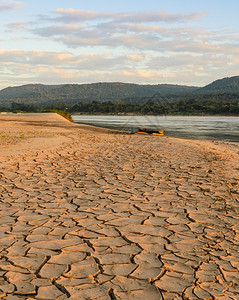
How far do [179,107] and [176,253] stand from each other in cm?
7795

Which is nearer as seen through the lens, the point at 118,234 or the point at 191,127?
the point at 118,234

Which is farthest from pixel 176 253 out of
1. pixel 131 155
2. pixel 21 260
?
pixel 131 155

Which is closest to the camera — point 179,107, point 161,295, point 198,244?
point 161,295

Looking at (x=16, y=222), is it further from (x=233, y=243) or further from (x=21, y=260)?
(x=233, y=243)

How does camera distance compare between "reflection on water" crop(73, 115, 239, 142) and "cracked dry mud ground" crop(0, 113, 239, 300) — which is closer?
"cracked dry mud ground" crop(0, 113, 239, 300)

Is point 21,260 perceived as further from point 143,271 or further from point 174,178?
point 174,178

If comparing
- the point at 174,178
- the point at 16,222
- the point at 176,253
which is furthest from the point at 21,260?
the point at 174,178

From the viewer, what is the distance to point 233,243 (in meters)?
3.47

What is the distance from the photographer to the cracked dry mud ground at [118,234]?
2.62m

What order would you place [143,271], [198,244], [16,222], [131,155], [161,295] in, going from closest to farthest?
[161,295] → [143,271] → [198,244] → [16,222] → [131,155]

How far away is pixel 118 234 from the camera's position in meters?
3.68

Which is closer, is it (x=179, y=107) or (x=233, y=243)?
(x=233, y=243)

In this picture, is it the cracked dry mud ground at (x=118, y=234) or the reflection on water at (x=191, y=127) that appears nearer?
the cracked dry mud ground at (x=118, y=234)

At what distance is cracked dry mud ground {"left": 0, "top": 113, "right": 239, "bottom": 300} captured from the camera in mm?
2623
